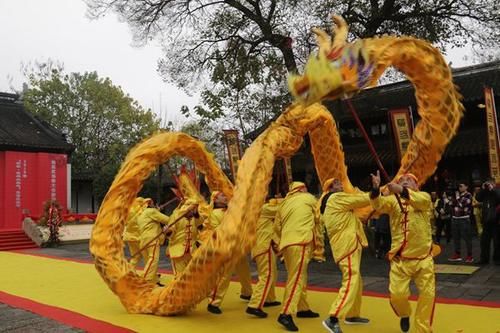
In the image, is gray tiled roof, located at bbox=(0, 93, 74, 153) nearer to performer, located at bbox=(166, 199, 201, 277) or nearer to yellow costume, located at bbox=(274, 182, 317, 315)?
performer, located at bbox=(166, 199, 201, 277)

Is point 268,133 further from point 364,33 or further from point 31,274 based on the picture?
point 364,33

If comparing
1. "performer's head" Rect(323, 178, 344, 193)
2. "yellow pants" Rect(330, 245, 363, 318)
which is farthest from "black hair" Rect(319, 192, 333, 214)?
"yellow pants" Rect(330, 245, 363, 318)

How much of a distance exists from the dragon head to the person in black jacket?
5203mm

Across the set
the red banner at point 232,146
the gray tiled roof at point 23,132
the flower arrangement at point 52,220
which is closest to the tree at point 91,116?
the gray tiled roof at point 23,132

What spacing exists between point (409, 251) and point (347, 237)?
0.67m

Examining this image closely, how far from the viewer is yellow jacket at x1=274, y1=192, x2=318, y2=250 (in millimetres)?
5172

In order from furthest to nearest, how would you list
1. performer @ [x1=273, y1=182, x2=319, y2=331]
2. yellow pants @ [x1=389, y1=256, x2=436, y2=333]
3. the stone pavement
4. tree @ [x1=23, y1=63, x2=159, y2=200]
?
1. tree @ [x1=23, y1=63, x2=159, y2=200]
2. performer @ [x1=273, y1=182, x2=319, y2=331]
3. the stone pavement
4. yellow pants @ [x1=389, y1=256, x2=436, y2=333]

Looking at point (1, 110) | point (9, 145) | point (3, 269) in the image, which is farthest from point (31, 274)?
point (1, 110)

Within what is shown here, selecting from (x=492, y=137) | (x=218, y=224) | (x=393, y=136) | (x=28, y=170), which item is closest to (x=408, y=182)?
(x=218, y=224)

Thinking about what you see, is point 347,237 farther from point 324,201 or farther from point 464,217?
point 464,217

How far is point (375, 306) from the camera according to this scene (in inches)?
225

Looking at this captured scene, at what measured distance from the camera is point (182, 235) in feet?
20.9

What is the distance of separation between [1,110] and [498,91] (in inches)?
798

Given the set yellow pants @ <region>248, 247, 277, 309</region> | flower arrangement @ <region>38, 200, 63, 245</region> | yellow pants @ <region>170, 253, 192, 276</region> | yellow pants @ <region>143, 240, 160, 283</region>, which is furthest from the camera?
flower arrangement @ <region>38, 200, 63, 245</region>
